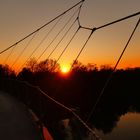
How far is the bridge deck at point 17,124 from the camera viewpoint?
1015cm

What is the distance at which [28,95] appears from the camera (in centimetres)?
1589

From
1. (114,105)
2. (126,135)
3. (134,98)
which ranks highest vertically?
(134,98)

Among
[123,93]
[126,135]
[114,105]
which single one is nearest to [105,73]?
[123,93]

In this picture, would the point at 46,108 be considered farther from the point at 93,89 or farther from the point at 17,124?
the point at 93,89

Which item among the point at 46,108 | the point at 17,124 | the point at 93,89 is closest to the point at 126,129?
the point at 93,89

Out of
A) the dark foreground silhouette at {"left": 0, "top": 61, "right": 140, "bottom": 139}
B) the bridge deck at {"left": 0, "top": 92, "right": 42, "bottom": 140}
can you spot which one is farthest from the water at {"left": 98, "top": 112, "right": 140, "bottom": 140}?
the bridge deck at {"left": 0, "top": 92, "right": 42, "bottom": 140}

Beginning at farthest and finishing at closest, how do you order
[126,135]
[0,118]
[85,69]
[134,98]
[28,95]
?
1. [85,69]
2. [134,98]
3. [126,135]
4. [28,95]
5. [0,118]

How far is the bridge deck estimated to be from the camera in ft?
33.3

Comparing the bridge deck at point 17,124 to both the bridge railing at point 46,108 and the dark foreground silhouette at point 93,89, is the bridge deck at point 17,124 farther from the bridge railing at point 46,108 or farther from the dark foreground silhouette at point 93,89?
the dark foreground silhouette at point 93,89

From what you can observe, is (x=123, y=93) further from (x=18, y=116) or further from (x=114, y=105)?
(x=18, y=116)

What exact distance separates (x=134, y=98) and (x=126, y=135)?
150 feet

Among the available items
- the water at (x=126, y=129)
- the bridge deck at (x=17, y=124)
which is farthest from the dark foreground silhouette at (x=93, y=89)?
the bridge deck at (x=17, y=124)

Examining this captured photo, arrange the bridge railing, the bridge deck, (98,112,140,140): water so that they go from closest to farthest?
the bridge railing < the bridge deck < (98,112,140,140): water

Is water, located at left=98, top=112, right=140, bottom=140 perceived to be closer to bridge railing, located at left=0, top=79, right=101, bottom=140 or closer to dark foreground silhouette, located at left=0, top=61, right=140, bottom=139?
dark foreground silhouette, located at left=0, top=61, right=140, bottom=139
